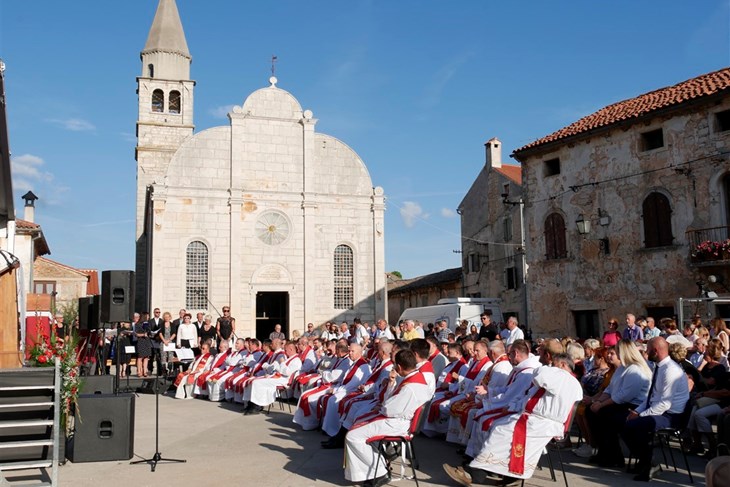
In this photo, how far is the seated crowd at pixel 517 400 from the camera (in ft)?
22.9

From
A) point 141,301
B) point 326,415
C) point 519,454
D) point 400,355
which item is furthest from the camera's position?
point 141,301

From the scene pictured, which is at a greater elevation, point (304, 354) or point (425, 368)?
point (425, 368)

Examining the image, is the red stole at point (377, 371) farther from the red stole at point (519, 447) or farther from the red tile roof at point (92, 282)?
the red tile roof at point (92, 282)

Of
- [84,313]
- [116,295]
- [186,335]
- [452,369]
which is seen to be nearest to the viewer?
[452,369]

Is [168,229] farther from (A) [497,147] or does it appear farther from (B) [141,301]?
(A) [497,147]

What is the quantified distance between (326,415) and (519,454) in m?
4.08

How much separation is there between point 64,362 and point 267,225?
2182cm

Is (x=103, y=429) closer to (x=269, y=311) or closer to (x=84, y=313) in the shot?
(x=84, y=313)

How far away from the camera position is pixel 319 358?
14.0 meters

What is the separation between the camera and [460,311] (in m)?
23.2

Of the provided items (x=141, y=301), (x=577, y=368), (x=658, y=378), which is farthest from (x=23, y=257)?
(x=658, y=378)

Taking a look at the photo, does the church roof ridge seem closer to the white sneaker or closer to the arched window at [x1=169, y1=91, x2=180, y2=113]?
the arched window at [x1=169, y1=91, x2=180, y2=113]

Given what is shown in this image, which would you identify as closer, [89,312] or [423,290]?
[89,312]

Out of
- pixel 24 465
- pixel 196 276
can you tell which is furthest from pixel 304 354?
pixel 196 276
